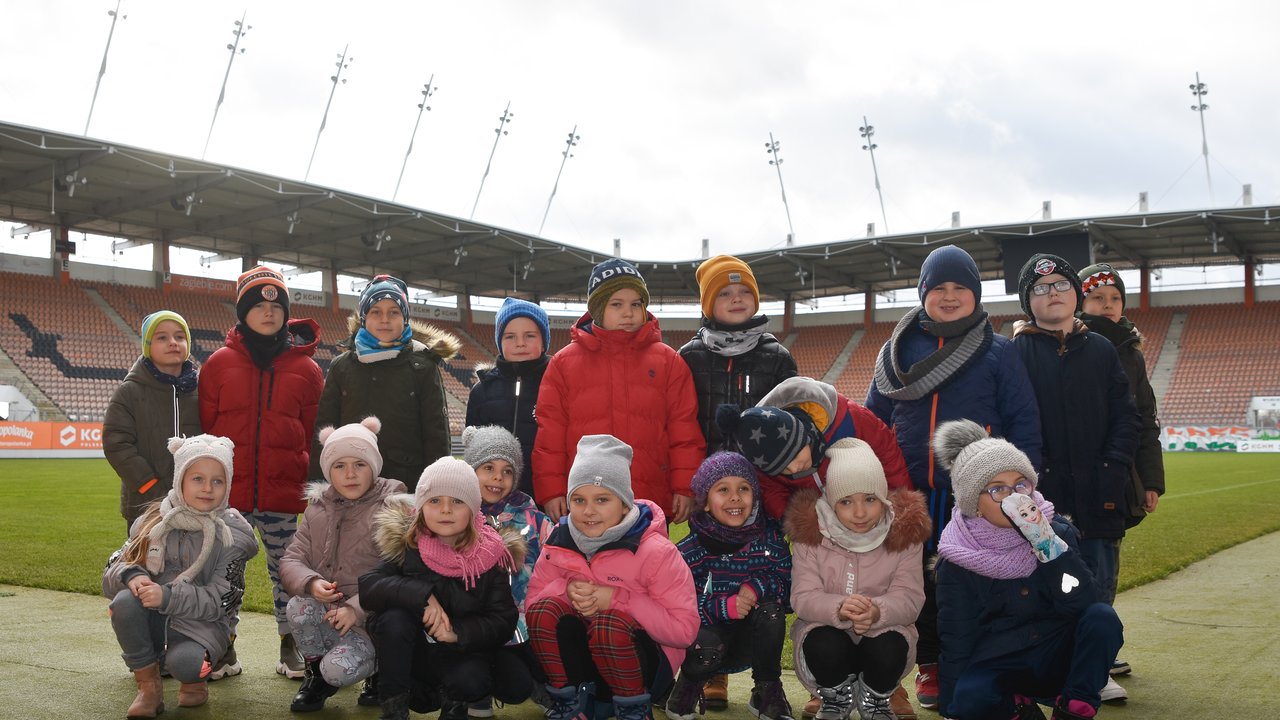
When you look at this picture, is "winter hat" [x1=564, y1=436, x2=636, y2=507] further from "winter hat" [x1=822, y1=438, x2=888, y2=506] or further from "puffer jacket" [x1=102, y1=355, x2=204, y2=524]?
"puffer jacket" [x1=102, y1=355, x2=204, y2=524]

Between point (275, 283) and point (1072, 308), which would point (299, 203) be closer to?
point (275, 283)

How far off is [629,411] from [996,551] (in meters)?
1.67

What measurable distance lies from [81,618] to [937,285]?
4.95 m

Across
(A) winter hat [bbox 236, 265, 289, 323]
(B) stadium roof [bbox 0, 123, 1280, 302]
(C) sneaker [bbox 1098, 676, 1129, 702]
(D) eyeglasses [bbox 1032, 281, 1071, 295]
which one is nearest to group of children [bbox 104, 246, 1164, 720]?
(D) eyeglasses [bbox 1032, 281, 1071, 295]

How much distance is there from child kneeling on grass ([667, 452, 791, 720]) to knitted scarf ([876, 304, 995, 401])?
78 cm

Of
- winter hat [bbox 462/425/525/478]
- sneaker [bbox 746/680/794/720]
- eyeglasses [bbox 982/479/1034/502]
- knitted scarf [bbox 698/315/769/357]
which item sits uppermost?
knitted scarf [bbox 698/315/769/357]

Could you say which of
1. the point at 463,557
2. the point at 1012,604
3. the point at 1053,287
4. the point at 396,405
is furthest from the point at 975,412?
the point at 396,405

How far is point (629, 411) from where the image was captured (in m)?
4.24

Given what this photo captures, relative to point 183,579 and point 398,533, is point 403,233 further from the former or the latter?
point 398,533

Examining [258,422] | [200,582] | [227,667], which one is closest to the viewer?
[200,582]

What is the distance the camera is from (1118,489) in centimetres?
395

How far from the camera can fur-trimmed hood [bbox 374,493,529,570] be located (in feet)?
11.7

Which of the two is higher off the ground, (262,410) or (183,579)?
(262,410)

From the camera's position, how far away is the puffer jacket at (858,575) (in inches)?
136
